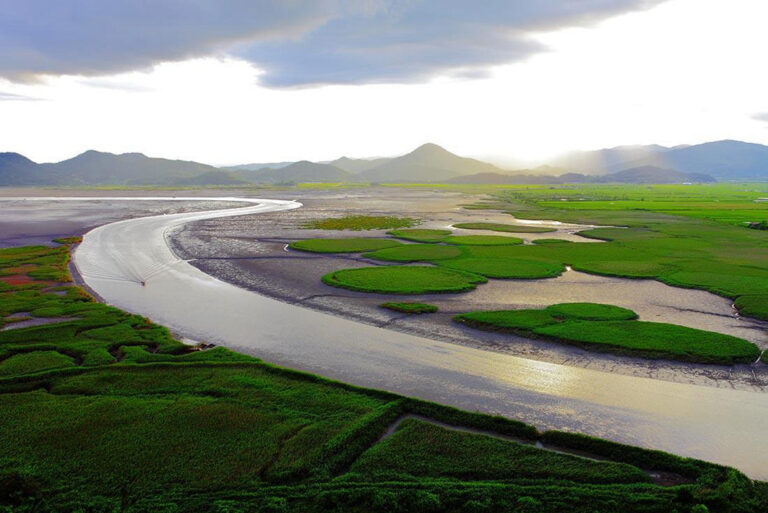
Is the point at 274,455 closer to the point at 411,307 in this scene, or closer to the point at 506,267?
the point at 411,307

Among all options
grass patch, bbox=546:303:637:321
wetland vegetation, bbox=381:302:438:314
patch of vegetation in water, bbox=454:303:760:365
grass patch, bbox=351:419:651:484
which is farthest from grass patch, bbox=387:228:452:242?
grass patch, bbox=351:419:651:484

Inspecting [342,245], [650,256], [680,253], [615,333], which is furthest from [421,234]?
[615,333]

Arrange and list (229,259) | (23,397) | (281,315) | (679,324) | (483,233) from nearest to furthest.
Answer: (23,397) → (679,324) → (281,315) → (229,259) → (483,233)

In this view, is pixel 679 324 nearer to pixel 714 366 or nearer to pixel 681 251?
pixel 714 366

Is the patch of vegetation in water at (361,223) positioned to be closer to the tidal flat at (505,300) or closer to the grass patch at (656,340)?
the tidal flat at (505,300)

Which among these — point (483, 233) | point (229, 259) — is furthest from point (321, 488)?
point (483, 233)

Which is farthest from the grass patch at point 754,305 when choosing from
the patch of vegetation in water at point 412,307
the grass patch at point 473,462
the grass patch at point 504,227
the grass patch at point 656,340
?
the grass patch at point 504,227

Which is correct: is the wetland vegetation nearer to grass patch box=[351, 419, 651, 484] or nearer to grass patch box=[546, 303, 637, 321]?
grass patch box=[546, 303, 637, 321]
